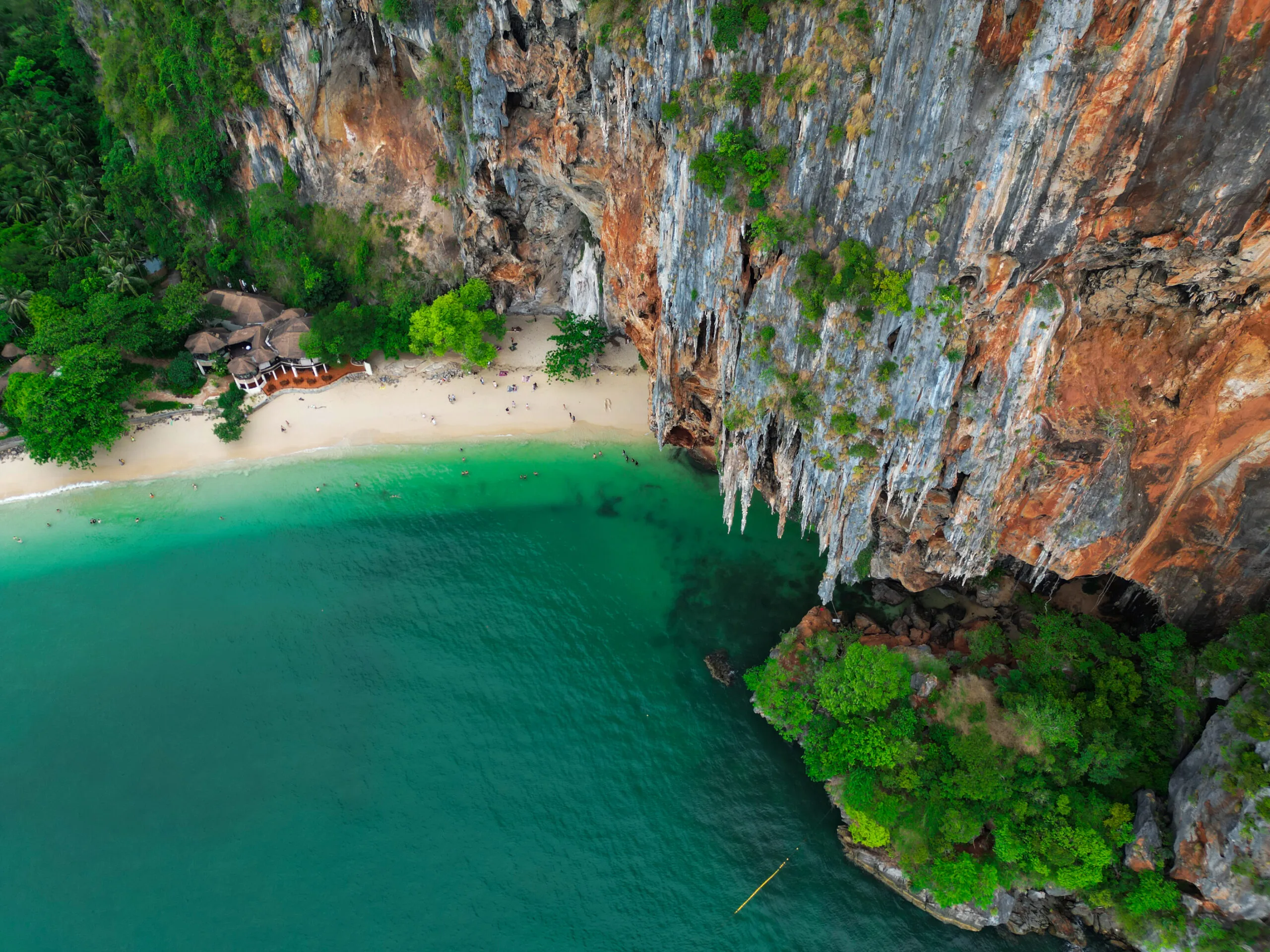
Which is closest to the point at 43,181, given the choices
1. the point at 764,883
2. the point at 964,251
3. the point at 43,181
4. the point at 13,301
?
the point at 43,181

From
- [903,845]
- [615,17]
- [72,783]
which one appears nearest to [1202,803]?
[903,845]

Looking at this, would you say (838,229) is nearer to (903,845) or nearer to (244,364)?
(903,845)

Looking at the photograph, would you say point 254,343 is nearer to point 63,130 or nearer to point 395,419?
point 395,419

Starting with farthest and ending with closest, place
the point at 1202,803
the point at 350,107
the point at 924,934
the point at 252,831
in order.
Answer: the point at 350,107, the point at 252,831, the point at 924,934, the point at 1202,803

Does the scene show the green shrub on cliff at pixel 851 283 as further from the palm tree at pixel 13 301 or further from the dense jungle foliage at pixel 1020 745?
the palm tree at pixel 13 301

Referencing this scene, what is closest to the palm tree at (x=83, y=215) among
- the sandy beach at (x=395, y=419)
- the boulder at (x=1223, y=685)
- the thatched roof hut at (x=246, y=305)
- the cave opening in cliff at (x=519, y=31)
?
the thatched roof hut at (x=246, y=305)
